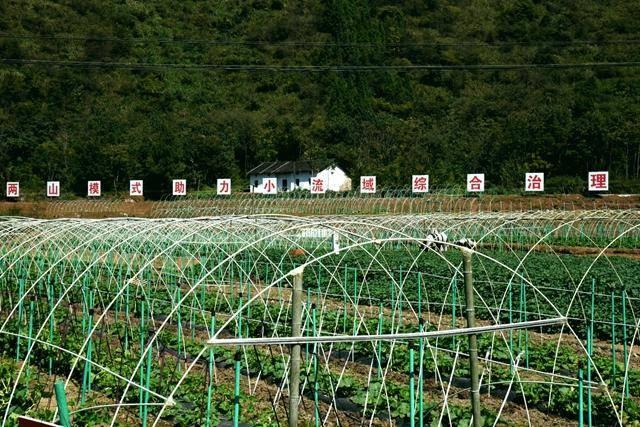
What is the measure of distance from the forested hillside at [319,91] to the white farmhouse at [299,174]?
1641 millimetres

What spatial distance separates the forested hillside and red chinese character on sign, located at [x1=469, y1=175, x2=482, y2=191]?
5195 mm

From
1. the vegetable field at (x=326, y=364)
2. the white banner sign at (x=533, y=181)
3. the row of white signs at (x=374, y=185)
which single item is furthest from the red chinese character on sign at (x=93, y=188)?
the vegetable field at (x=326, y=364)

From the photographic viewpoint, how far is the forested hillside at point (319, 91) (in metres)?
53.0

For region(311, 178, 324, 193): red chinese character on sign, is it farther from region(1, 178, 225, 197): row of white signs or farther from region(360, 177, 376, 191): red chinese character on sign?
region(1, 178, 225, 197): row of white signs

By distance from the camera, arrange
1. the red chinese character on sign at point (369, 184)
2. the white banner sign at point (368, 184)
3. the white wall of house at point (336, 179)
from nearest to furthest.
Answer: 1. the white banner sign at point (368, 184)
2. the red chinese character on sign at point (369, 184)
3. the white wall of house at point (336, 179)

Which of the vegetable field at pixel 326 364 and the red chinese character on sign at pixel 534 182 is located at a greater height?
the red chinese character on sign at pixel 534 182

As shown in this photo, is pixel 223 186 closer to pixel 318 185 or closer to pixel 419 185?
pixel 318 185

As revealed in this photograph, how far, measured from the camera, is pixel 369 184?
41500 millimetres

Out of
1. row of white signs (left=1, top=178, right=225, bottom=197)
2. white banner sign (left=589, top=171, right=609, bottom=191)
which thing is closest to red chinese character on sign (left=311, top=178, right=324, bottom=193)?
row of white signs (left=1, top=178, right=225, bottom=197)

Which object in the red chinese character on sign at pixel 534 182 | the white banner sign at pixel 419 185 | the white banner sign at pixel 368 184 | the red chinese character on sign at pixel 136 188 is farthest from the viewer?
the red chinese character on sign at pixel 136 188

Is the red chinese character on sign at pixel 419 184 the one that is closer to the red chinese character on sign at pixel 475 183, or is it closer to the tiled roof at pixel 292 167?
the red chinese character on sign at pixel 475 183

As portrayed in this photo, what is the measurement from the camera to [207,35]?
8862cm

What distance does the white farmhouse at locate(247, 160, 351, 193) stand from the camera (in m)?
54.3

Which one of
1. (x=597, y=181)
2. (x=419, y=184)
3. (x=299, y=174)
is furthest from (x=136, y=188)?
(x=597, y=181)
